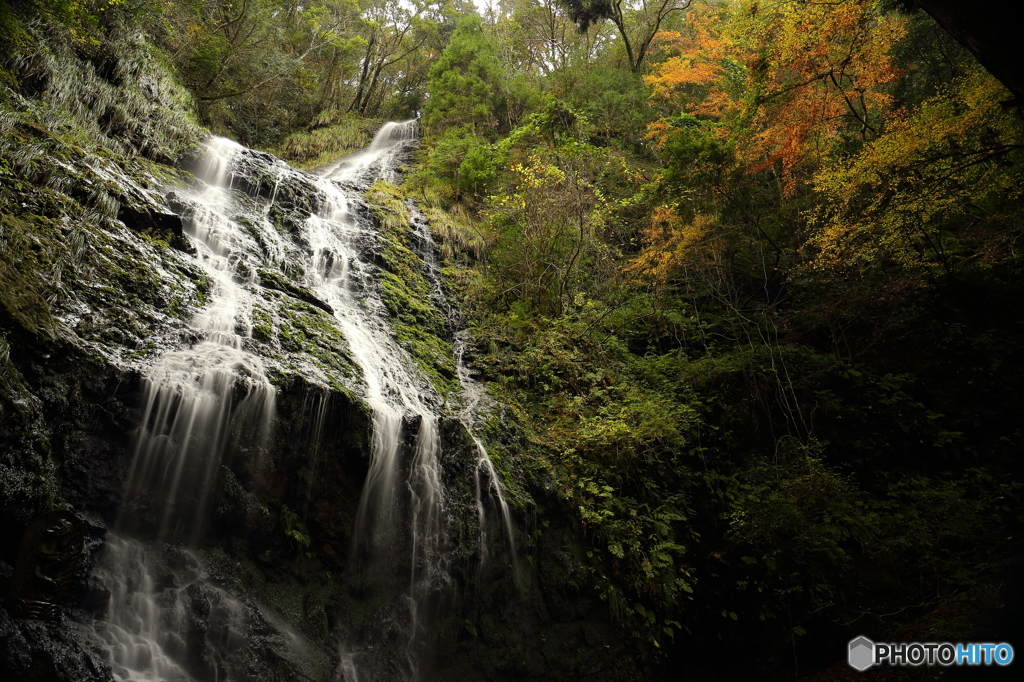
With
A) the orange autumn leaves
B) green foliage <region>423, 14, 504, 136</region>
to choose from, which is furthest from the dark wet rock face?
green foliage <region>423, 14, 504, 136</region>

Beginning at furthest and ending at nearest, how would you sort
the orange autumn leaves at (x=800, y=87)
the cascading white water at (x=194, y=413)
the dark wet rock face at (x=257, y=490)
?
1. the orange autumn leaves at (x=800, y=87)
2. the cascading white water at (x=194, y=413)
3. the dark wet rock face at (x=257, y=490)

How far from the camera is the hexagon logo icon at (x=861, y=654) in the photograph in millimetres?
7277

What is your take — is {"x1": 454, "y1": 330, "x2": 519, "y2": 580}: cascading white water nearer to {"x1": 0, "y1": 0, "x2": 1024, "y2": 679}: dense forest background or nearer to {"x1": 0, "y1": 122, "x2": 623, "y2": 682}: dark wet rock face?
{"x1": 0, "y1": 122, "x2": 623, "y2": 682}: dark wet rock face

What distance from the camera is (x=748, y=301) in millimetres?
10766

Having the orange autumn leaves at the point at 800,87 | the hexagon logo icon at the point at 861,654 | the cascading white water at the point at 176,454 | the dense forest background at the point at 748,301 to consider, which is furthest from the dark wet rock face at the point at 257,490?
the orange autumn leaves at the point at 800,87

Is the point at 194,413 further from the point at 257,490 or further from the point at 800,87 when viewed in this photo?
the point at 800,87

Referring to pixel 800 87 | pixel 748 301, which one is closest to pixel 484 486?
pixel 748 301

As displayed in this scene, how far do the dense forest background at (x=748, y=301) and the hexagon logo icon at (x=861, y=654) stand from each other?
0.70 ft

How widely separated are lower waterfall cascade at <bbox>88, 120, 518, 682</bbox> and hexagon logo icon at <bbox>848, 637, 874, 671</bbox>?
5420 mm

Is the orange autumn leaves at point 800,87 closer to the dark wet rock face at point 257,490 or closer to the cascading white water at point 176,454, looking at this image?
the dark wet rock face at point 257,490

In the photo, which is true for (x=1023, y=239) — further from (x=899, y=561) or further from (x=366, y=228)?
(x=366, y=228)

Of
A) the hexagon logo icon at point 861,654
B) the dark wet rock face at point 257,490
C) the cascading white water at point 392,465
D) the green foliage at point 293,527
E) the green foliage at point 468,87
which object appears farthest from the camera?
the green foliage at point 468,87

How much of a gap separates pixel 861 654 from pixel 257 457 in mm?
8818

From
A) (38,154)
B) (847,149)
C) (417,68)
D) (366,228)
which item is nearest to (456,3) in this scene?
(417,68)
